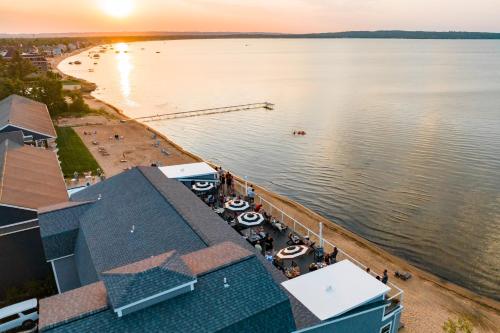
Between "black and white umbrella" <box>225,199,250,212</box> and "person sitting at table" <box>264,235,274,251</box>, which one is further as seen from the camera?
"black and white umbrella" <box>225,199,250,212</box>

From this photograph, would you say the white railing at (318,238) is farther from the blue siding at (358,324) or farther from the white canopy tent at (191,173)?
the white canopy tent at (191,173)

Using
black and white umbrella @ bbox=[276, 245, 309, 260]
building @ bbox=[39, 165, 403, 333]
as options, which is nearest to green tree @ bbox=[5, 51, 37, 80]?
building @ bbox=[39, 165, 403, 333]

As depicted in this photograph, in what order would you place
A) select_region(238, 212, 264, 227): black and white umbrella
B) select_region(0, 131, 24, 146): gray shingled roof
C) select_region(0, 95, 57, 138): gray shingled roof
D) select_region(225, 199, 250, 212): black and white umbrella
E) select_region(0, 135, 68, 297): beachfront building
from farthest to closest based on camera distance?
1. select_region(0, 95, 57, 138): gray shingled roof
2. select_region(0, 131, 24, 146): gray shingled roof
3. select_region(225, 199, 250, 212): black and white umbrella
4. select_region(238, 212, 264, 227): black and white umbrella
5. select_region(0, 135, 68, 297): beachfront building

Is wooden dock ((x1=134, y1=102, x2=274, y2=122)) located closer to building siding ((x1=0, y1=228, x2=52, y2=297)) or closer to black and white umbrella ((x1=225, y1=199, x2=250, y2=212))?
black and white umbrella ((x1=225, y1=199, x2=250, y2=212))

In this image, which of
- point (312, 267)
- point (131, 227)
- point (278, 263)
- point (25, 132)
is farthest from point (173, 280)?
point (25, 132)

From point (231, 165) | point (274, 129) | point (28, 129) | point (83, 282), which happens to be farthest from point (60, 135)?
point (83, 282)

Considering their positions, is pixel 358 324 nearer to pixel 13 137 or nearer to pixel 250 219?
pixel 250 219

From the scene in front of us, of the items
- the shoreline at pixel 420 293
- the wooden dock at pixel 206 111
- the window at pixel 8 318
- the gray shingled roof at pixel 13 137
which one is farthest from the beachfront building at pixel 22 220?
the wooden dock at pixel 206 111
